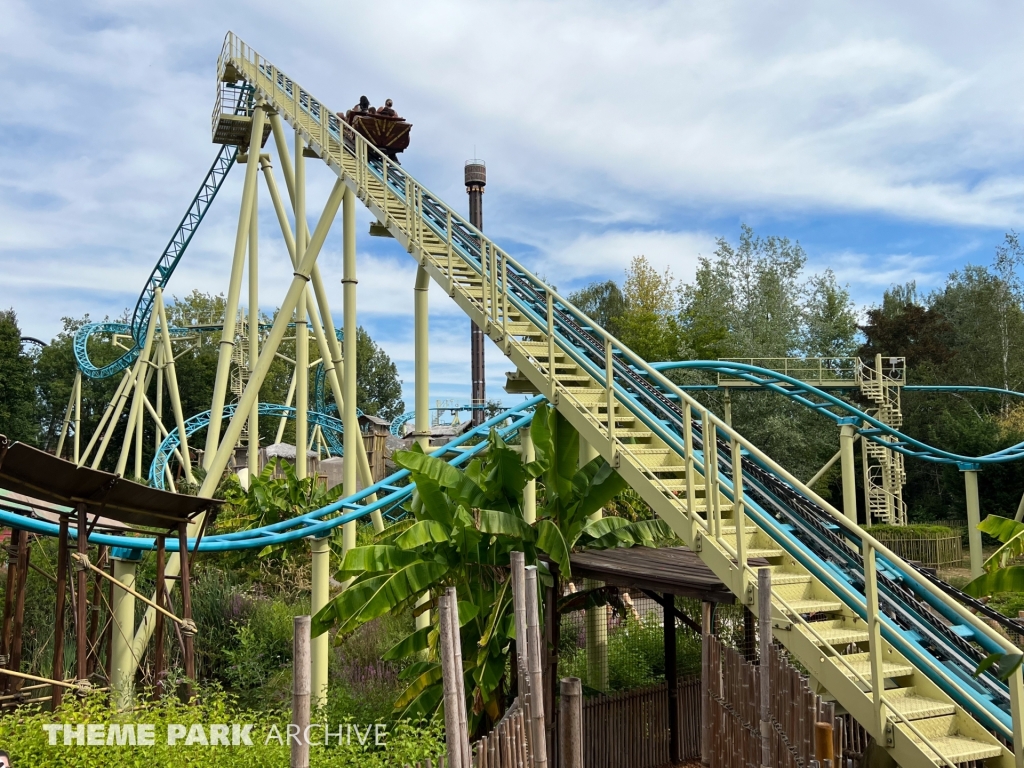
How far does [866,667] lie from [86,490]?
593cm

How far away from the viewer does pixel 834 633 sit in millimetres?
5441

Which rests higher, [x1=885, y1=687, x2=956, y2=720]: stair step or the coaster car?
the coaster car

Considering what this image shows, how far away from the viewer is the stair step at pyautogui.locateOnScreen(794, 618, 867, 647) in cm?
526

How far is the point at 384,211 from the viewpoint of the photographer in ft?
33.4

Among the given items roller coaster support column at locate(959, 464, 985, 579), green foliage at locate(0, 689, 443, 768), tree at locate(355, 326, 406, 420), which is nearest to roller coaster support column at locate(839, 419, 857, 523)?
roller coaster support column at locate(959, 464, 985, 579)

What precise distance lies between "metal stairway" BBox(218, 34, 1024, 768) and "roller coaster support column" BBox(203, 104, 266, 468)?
11.0 ft

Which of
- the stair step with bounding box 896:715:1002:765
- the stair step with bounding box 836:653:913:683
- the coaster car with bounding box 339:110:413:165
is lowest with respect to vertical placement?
the stair step with bounding box 896:715:1002:765

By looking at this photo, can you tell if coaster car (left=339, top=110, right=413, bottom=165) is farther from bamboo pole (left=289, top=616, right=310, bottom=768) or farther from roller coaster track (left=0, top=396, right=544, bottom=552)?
bamboo pole (left=289, top=616, right=310, bottom=768)

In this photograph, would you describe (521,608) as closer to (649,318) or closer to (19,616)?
(19,616)

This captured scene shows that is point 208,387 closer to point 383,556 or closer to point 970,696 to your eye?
point 383,556

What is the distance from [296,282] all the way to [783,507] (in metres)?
6.85

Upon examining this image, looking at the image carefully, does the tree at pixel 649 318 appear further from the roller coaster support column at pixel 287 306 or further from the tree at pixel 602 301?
the roller coaster support column at pixel 287 306

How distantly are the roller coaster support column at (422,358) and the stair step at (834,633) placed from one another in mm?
5679

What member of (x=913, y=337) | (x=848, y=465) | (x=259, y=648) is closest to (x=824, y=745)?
(x=259, y=648)
